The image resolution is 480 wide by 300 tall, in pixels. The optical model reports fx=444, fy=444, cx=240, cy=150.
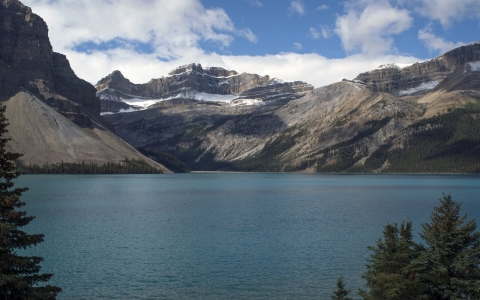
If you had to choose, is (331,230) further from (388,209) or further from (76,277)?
(76,277)

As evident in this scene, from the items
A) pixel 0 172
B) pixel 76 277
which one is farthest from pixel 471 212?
pixel 0 172

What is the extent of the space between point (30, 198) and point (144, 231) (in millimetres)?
48140

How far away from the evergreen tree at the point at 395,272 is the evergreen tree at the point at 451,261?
766 millimetres

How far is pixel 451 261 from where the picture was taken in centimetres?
2292

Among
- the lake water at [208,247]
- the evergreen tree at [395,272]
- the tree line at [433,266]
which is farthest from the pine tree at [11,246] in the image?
the lake water at [208,247]

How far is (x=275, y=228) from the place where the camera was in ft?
193

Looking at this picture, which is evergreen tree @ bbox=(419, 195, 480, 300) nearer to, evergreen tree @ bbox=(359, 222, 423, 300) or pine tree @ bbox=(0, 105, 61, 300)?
evergreen tree @ bbox=(359, 222, 423, 300)

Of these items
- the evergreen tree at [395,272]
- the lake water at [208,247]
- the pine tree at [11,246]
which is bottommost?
the lake water at [208,247]

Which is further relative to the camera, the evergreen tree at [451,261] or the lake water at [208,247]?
the lake water at [208,247]

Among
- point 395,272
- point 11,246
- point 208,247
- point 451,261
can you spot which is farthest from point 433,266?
point 208,247

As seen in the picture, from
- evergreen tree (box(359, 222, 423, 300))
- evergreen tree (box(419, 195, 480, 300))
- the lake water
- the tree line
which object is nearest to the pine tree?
the tree line

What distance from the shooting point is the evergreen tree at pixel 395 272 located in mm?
22234

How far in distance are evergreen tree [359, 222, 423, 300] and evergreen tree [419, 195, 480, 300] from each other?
2.51 ft

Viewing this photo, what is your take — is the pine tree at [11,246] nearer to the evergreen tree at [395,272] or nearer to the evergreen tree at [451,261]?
the evergreen tree at [395,272]
